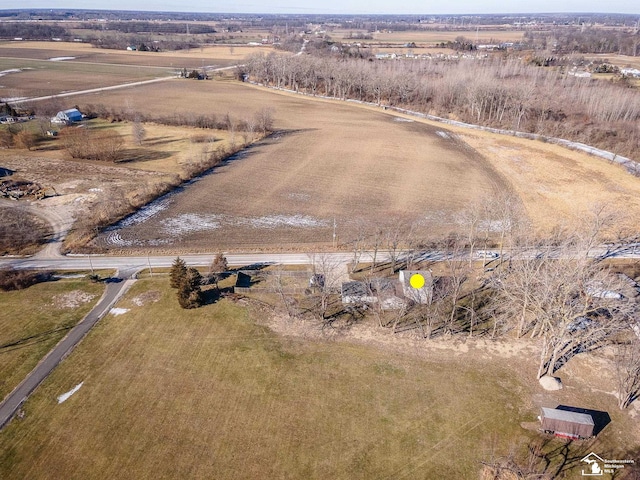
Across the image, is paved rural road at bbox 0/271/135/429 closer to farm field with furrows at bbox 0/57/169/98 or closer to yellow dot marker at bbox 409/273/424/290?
yellow dot marker at bbox 409/273/424/290

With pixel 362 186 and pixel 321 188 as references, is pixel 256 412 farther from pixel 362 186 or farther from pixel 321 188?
pixel 362 186

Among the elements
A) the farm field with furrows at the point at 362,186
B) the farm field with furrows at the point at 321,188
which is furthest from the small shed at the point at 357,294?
the farm field with furrows at the point at 321,188

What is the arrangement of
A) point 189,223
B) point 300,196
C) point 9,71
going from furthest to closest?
point 9,71 → point 300,196 → point 189,223

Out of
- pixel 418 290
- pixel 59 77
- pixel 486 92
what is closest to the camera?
pixel 418 290

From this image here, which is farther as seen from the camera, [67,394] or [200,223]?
[200,223]

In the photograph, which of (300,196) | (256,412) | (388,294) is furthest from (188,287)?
(300,196)
